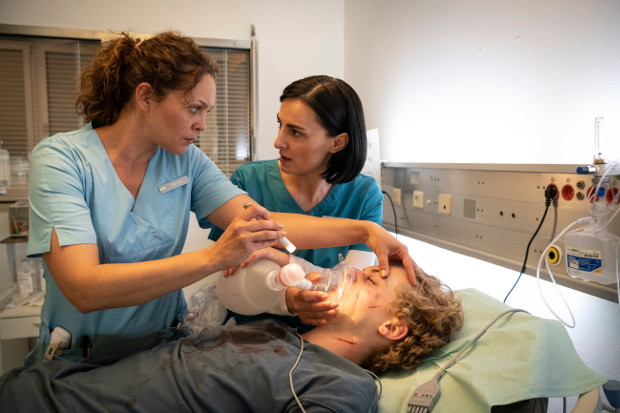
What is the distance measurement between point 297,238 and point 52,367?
0.79 metres

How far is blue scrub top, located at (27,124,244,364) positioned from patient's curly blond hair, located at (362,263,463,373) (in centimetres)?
68

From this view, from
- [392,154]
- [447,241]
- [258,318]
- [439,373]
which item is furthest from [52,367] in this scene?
[392,154]

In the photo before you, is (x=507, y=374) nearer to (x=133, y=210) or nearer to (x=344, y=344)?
(x=344, y=344)

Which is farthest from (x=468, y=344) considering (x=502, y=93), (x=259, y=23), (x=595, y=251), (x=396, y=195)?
(x=259, y=23)

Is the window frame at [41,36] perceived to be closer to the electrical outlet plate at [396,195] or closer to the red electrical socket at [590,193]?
the electrical outlet plate at [396,195]

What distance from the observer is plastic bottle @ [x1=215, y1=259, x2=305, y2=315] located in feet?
4.27

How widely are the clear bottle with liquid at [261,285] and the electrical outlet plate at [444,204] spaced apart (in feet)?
3.09

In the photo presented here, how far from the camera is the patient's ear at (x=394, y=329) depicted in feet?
4.33

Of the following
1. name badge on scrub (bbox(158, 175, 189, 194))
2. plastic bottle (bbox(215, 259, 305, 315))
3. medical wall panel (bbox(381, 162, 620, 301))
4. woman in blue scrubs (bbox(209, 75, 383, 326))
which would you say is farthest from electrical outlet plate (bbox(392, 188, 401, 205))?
name badge on scrub (bbox(158, 175, 189, 194))

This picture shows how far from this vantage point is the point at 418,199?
243 centimetres

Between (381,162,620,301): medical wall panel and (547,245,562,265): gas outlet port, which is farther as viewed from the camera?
(547,245,562,265): gas outlet port

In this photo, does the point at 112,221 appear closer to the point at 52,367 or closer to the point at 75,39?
the point at 52,367

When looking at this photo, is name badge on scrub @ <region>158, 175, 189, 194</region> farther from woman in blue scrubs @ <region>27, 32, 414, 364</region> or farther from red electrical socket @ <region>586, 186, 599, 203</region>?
red electrical socket @ <region>586, 186, 599, 203</region>

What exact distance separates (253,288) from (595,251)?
113 centimetres
